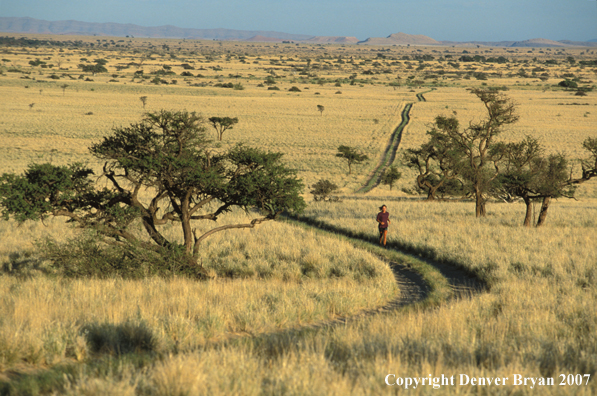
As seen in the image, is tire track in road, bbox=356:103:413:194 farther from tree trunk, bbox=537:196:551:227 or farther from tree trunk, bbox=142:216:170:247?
tree trunk, bbox=142:216:170:247

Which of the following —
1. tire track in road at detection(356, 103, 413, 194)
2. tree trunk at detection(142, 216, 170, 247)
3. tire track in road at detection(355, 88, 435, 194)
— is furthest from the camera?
tire track in road at detection(356, 103, 413, 194)

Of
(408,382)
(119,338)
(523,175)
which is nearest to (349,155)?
(523,175)

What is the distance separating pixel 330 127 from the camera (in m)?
67.5

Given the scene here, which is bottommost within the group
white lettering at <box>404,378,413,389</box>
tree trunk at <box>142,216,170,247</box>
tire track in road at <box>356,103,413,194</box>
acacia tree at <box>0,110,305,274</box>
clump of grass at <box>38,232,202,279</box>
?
tire track in road at <box>356,103,413,194</box>

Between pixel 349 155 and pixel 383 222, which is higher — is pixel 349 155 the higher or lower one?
the lower one

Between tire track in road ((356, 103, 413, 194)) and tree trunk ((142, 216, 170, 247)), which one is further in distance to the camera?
tire track in road ((356, 103, 413, 194))

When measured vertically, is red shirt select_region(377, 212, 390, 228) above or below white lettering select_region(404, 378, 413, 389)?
below

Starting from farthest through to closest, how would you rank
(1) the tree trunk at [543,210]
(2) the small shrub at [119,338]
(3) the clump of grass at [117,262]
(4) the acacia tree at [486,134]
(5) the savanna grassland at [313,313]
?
(4) the acacia tree at [486,134], (1) the tree trunk at [543,210], (3) the clump of grass at [117,262], (2) the small shrub at [119,338], (5) the savanna grassland at [313,313]

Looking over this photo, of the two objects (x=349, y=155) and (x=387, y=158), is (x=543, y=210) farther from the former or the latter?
(x=387, y=158)

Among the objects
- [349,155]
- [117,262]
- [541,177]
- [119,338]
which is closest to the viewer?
[119,338]

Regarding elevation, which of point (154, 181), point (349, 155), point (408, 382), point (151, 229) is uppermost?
point (154, 181)

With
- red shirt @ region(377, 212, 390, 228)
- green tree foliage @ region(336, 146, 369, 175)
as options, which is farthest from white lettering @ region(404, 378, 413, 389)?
green tree foliage @ region(336, 146, 369, 175)

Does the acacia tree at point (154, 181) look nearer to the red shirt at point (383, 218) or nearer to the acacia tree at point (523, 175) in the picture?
the red shirt at point (383, 218)

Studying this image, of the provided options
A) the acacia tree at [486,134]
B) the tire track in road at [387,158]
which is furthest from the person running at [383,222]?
the tire track in road at [387,158]
